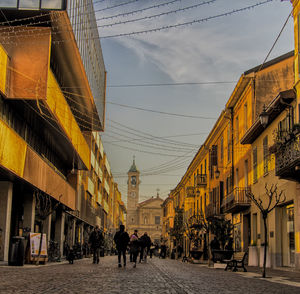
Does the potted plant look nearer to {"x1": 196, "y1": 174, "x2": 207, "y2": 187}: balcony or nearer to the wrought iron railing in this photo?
the wrought iron railing

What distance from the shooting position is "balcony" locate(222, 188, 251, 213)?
1193 inches

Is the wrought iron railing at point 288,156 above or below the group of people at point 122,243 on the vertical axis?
above

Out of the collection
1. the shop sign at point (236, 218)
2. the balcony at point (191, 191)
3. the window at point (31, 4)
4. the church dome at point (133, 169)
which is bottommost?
the shop sign at point (236, 218)

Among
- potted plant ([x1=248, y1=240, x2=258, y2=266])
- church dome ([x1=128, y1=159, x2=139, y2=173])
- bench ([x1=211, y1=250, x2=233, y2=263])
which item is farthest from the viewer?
church dome ([x1=128, y1=159, x2=139, y2=173])

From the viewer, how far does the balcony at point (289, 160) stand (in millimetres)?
18750

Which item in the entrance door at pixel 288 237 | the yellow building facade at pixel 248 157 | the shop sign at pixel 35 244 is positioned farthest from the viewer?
the yellow building facade at pixel 248 157

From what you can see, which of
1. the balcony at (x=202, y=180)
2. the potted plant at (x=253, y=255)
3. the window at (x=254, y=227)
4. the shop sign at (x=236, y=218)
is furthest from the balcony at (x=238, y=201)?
the balcony at (x=202, y=180)

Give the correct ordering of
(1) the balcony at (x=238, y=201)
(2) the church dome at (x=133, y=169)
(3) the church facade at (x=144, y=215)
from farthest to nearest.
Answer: (2) the church dome at (x=133, y=169)
(3) the church facade at (x=144, y=215)
(1) the balcony at (x=238, y=201)

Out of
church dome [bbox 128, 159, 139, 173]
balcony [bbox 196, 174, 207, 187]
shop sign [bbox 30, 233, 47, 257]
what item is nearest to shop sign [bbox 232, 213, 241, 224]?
balcony [bbox 196, 174, 207, 187]

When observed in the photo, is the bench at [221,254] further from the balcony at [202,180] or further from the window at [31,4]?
the balcony at [202,180]

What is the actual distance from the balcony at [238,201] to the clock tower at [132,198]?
113 meters

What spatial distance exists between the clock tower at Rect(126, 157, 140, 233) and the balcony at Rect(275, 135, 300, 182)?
125601mm

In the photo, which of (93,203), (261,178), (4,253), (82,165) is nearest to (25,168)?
(4,253)

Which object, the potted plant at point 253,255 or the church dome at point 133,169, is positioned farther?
the church dome at point 133,169
